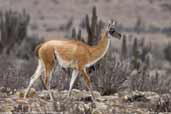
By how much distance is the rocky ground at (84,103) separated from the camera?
9416 mm

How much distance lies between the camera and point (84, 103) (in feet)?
34.5

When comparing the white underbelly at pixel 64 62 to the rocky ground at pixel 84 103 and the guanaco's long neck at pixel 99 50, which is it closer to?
the guanaco's long neck at pixel 99 50

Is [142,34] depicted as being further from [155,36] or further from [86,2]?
[86,2]

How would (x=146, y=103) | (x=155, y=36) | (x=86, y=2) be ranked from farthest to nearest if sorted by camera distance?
(x=86, y=2)
(x=155, y=36)
(x=146, y=103)

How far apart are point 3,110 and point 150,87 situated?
5800mm

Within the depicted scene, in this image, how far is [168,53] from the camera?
42344 mm

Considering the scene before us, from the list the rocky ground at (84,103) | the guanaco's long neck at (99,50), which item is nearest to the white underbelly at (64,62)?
the guanaco's long neck at (99,50)

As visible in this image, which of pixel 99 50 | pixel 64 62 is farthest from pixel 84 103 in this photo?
pixel 99 50

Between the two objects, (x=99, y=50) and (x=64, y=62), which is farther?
(x=99, y=50)

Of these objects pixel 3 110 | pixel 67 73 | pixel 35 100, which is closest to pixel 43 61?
pixel 35 100

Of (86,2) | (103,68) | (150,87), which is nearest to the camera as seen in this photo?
(103,68)

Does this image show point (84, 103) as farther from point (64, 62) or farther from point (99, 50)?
point (99, 50)

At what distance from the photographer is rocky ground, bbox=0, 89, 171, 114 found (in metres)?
9.42

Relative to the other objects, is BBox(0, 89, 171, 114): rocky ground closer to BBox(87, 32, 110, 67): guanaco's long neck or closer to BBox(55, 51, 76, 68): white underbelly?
BBox(55, 51, 76, 68): white underbelly
